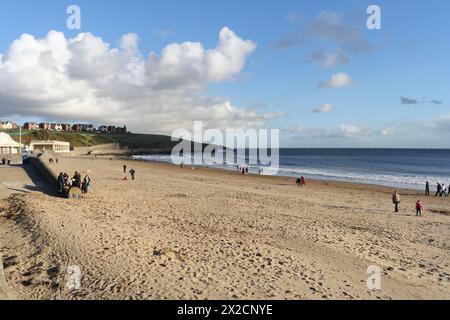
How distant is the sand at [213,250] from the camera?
349 inches

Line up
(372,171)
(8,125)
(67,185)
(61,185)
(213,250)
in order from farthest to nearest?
(8,125)
(372,171)
(67,185)
(61,185)
(213,250)

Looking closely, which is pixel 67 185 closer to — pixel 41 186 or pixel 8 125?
pixel 41 186

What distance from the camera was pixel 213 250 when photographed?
1184 cm

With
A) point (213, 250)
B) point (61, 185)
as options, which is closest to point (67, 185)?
point (61, 185)

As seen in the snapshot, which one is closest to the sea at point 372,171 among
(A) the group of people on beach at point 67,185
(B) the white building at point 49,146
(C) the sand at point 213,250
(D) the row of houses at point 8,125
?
(C) the sand at point 213,250

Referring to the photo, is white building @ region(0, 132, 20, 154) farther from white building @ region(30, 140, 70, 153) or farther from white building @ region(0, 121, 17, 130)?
white building @ region(0, 121, 17, 130)

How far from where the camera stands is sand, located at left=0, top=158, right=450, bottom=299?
8859 mm

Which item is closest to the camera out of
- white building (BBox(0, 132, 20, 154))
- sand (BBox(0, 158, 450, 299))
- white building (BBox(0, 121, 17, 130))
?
sand (BBox(0, 158, 450, 299))

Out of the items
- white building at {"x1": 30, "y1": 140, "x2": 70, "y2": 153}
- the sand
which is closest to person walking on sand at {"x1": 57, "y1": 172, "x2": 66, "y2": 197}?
the sand

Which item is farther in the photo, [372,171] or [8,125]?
[8,125]

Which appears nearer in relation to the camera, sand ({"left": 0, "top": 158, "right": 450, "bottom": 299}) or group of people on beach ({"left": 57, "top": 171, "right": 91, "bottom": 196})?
sand ({"left": 0, "top": 158, "right": 450, "bottom": 299})

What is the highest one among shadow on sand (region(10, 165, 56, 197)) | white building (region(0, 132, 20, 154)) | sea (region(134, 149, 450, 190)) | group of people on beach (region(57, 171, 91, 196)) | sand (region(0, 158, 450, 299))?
white building (region(0, 132, 20, 154))

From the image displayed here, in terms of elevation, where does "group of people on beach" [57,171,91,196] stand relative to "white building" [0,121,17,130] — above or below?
below

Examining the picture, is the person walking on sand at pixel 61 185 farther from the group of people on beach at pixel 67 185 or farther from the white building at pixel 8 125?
the white building at pixel 8 125
